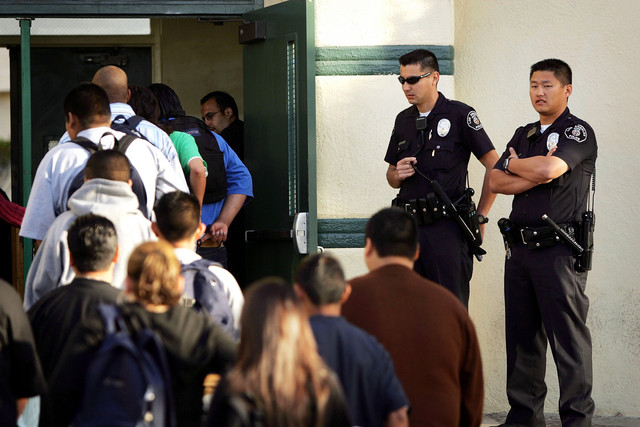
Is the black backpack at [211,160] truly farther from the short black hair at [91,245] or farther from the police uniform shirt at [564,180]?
the short black hair at [91,245]

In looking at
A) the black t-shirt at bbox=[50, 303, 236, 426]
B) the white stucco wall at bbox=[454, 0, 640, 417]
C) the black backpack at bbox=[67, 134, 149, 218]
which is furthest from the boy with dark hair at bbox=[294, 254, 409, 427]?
the white stucco wall at bbox=[454, 0, 640, 417]

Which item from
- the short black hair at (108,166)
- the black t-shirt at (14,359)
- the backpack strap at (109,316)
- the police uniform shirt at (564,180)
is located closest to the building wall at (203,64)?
the police uniform shirt at (564,180)

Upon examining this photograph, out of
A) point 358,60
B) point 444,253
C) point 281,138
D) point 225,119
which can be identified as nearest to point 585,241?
point 444,253

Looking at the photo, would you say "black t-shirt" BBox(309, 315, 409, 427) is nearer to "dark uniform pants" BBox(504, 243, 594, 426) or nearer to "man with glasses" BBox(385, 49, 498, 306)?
"dark uniform pants" BBox(504, 243, 594, 426)

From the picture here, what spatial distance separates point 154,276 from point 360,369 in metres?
0.72

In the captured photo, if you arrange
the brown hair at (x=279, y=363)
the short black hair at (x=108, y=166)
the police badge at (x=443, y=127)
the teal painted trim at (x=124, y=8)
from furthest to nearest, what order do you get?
the teal painted trim at (x=124, y=8) < the police badge at (x=443, y=127) < the short black hair at (x=108, y=166) < the brown hair at (x=279, y=363)

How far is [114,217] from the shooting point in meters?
4.66

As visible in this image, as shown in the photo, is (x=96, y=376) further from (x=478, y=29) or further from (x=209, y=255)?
(x=478, y=29)

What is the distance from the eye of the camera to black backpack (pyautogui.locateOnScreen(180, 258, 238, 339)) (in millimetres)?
3920

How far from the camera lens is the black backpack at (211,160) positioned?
6742mm

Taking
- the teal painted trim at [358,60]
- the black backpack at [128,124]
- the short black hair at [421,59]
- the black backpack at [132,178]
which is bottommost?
the black backpack at [132,178]

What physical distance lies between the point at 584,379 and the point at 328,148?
84.7 inches

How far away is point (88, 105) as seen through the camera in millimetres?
5164

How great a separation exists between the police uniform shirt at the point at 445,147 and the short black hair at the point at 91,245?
2483mm
